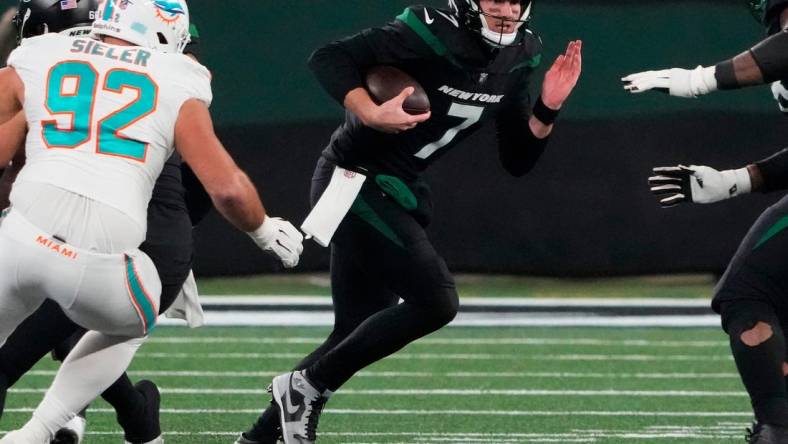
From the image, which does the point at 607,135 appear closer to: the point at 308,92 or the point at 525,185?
the point at 525,185

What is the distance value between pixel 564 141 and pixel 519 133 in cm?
530

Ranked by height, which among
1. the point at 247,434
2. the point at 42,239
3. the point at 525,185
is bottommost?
the point at 525,185

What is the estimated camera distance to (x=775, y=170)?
410cm

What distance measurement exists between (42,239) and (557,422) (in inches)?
96.8

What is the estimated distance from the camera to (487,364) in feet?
23.0

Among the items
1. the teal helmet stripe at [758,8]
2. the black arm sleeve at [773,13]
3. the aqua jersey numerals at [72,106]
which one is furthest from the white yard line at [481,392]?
the aqua jersey numerals at [72,106]

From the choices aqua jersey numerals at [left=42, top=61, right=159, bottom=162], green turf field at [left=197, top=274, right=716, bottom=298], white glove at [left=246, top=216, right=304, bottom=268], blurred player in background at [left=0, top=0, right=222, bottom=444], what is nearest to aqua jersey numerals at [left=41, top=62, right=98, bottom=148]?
aqua jersey numerals at [left=42, top=61, right=159, bottom=162]

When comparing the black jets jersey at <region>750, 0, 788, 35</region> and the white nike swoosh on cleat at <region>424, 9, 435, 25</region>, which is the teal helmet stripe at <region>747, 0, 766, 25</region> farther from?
the white nike swoosh on cleat at <region>424, 9, 435, 25</region>

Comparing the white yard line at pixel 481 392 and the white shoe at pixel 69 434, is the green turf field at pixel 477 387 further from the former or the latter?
the white shoe at pixel 69 434

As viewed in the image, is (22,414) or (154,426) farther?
(22,414)

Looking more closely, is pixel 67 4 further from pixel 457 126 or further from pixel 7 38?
pixel 457 126

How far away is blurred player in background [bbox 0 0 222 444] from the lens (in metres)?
3.77

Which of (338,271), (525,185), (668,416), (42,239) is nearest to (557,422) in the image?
(668,416)

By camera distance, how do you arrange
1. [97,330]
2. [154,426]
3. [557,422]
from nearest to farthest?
[97,330]
[154,426]
[557,422]
